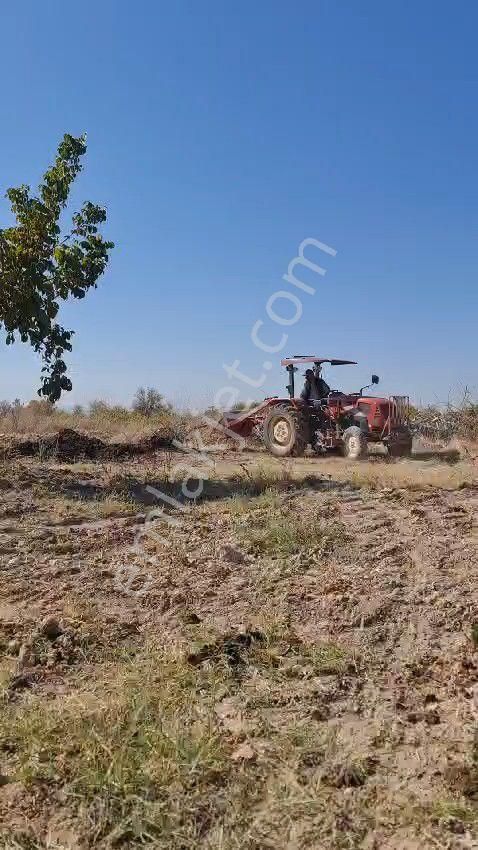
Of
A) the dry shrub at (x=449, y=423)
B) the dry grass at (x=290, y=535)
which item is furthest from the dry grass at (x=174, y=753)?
the dry shrub at (x=449, y=423)

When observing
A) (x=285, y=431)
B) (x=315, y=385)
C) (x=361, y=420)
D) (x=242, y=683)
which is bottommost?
(x=242, y=683)

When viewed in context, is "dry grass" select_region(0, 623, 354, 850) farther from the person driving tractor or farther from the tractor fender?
the person driving tractor

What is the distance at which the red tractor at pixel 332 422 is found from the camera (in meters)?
11.6

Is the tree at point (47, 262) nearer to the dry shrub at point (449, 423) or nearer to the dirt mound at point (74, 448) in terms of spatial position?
the dirt mound at point (74, 448)

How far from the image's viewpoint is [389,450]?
1201 cm

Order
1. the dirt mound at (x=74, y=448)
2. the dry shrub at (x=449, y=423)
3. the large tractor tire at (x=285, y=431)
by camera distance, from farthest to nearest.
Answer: the dry shrub at (x=449, y=423) < the large tractor tire at (x=285, y=431) < the dirt mound at (x=74, y=448)

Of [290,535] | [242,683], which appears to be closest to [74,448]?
[290,535]

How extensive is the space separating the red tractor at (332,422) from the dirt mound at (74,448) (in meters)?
2.67

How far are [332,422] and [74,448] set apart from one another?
520 cm

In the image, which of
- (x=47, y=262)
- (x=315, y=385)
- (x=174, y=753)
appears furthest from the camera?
(x=315, y=385)

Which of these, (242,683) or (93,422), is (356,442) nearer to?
(242,683)

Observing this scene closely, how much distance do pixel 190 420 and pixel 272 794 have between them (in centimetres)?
1729

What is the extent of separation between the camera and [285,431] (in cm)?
1263

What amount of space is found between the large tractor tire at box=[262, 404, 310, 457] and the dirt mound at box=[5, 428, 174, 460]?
256 centimetres
